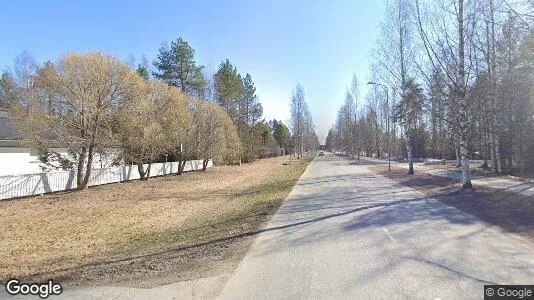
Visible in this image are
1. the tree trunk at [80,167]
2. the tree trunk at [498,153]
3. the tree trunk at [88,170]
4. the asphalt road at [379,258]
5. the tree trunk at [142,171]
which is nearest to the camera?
the asphalt road at [379,258]

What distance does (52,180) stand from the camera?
79.3 ft

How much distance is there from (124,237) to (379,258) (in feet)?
24.0

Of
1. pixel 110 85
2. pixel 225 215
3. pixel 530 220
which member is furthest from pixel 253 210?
pixel 110 85

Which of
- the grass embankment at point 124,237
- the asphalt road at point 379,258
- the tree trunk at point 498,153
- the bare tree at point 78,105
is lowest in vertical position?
the grass embankment at point 124,237

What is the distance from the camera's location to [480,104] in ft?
90.1

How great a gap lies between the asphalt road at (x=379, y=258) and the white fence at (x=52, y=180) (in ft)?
54.7

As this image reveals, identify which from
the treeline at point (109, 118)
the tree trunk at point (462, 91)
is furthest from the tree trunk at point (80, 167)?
the tree trunk at point (462, 91)

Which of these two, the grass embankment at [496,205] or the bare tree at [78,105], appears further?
the bare tree at [78,105]

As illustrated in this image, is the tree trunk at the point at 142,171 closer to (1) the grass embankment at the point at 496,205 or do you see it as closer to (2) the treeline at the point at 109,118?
(2) the treeline at the point at 109,118

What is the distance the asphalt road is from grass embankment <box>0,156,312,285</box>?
93 centimetres

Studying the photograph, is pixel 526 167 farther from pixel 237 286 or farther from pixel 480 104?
pixel 237 286

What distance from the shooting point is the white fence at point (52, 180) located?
69.2 ft

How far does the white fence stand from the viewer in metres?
21.1

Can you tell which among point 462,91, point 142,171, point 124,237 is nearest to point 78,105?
point 142,171
